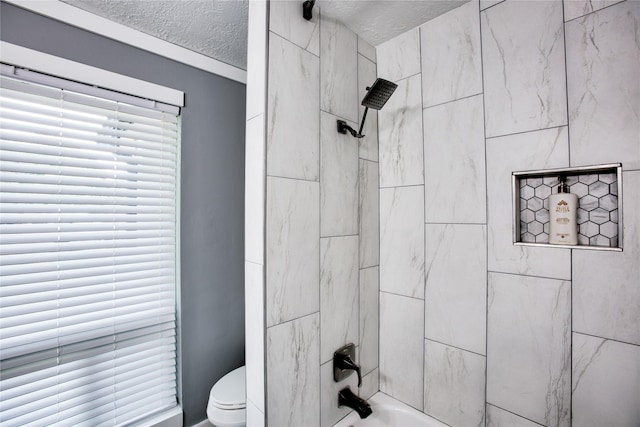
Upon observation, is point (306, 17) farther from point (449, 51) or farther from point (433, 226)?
point (433, 226)

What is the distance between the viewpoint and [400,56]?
1427mm

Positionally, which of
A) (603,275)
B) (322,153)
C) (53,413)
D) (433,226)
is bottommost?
(53,413)

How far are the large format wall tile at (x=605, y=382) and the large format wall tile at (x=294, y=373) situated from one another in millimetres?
943

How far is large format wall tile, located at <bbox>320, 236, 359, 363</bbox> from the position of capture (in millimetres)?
1209

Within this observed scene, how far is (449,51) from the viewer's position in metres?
1.25

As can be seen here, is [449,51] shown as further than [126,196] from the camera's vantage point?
No

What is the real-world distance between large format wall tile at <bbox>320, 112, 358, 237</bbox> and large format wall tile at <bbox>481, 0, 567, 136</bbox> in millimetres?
615

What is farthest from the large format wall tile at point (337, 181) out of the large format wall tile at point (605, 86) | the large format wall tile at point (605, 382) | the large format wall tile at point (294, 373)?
the large format wall tile at point (605, 382)

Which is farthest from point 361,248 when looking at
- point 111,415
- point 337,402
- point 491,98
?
point 111,415

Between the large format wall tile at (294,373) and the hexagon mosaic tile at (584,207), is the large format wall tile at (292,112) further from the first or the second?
the hexagon mosaic tile at (584,207)

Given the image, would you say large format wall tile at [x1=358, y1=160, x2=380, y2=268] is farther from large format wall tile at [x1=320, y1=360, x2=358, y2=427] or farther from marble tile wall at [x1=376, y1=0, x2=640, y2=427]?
→ large format wall tile at [x1=320, y1=360, x2=358, y2=427]

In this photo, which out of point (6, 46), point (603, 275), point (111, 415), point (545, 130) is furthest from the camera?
point (111, 415)

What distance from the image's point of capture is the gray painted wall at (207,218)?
160 centimetres

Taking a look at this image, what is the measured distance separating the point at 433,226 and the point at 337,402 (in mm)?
955
